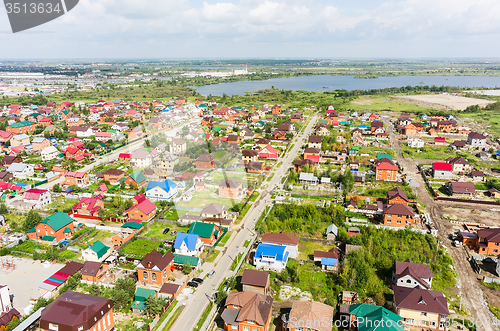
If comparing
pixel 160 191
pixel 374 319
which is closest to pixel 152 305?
pixel 374 319

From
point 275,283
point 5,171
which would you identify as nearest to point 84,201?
point 5,171

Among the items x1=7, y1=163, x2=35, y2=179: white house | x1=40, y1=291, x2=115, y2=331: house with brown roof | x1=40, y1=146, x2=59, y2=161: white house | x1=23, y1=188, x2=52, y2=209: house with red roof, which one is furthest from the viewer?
x1=40, y1=146, x2=59, y2=161: white house

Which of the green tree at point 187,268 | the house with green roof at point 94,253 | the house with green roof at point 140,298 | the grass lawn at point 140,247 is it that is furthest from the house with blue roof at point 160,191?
the house with green roof at point 140,298

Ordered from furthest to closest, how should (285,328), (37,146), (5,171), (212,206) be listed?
(37,146) < (5,171) < (212,206) < (285,328)

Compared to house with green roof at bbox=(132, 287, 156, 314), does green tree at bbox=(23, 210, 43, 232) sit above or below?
above

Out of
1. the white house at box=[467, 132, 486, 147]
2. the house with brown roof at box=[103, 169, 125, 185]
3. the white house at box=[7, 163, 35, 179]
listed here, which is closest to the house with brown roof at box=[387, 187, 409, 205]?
the house with brown roof at box=[103, 169, 125, 185]

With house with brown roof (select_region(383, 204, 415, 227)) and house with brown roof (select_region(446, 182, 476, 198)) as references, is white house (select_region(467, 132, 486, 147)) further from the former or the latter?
house with brown roof (select_region(383, 204, 415, 227))

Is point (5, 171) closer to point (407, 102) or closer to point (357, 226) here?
point (357, 226)
